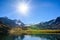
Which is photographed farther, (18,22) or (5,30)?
(18,22)

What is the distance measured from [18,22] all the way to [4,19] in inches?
287

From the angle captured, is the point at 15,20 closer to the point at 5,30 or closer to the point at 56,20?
the point at 5,30

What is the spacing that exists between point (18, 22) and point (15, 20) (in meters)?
2.19

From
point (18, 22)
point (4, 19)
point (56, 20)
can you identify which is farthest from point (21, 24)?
point (56, 20)

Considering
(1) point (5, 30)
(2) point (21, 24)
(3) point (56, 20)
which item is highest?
(3) point (56, 20)

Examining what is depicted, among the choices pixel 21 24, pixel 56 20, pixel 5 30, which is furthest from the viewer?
pixel 56 20

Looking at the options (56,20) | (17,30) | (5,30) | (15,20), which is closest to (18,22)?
(15,20)

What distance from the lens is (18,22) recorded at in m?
65.4

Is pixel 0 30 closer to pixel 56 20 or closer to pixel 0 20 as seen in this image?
pixel 0 20

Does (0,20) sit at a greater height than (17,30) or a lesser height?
greater

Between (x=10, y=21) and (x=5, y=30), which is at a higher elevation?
(x=10, y=21)

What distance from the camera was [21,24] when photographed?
208 ft

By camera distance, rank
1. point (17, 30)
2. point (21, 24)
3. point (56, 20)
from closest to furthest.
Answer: point (17, 30) < point (21, 24) < point (56, 20)

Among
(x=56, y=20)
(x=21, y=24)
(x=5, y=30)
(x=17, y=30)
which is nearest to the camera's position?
(x=5, y=30)
